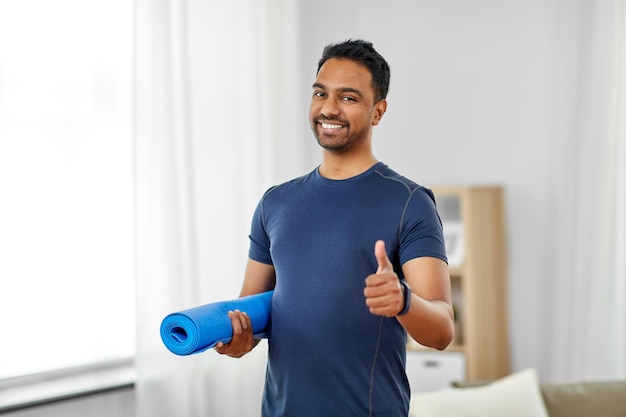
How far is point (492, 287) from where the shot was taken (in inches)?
157

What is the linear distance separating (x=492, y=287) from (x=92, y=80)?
1964 millimetres

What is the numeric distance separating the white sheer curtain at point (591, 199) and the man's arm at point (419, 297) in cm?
225

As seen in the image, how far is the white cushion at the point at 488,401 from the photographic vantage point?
10.2ft

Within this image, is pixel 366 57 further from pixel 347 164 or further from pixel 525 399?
pixel 525 399

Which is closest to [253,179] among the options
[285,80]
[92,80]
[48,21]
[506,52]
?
[285,80]

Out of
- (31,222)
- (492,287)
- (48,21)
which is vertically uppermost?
(48,21)

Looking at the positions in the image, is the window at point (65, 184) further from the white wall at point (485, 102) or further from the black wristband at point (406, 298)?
the black wristband at point (406, 298)

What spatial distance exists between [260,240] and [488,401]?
150cm

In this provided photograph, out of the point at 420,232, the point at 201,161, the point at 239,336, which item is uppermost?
the point at 201,161

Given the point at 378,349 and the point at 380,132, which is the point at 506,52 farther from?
the point at 378,349

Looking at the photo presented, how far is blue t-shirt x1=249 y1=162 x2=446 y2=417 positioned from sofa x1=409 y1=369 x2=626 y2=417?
1308mm

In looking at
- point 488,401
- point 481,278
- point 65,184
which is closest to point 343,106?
point 65,184

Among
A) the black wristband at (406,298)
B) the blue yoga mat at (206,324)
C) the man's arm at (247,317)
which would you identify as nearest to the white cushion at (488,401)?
the man's arm at (247,317)

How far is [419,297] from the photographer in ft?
5.49
